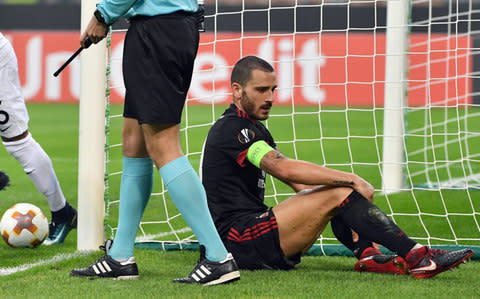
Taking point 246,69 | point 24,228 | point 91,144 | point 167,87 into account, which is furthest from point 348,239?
point 24,228

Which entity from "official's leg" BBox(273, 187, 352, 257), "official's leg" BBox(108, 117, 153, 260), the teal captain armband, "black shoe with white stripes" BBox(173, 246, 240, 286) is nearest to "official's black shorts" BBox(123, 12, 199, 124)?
"official's leg" BBox(108, 117, 153, 260)

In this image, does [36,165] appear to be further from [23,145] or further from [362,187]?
[362,187]

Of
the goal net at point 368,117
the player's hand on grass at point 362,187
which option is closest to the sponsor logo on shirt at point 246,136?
the player's hand on grass at point 362,187

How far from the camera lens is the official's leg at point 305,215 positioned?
339 cm

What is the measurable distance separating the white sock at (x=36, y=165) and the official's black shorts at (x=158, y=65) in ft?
4.34

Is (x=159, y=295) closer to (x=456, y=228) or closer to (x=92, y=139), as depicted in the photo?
(x=92, y=139)

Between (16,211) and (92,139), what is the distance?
61 centimetres

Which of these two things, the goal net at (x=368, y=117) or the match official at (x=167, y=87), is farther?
the goal net at (x=368, y=117)

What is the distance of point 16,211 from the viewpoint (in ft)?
14.0

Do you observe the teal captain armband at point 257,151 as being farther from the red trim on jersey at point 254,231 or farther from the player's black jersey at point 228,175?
the red trim on jersey at point 254,231

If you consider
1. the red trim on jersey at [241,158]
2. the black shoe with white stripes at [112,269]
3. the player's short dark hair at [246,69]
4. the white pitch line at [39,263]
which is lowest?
the white pitch line at [39,263]

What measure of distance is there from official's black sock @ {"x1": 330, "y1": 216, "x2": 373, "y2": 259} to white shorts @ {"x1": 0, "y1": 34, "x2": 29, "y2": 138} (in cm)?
165

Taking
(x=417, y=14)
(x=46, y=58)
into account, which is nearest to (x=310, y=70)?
(x=417, y=14)

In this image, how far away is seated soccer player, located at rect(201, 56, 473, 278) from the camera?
3293 millimetres
